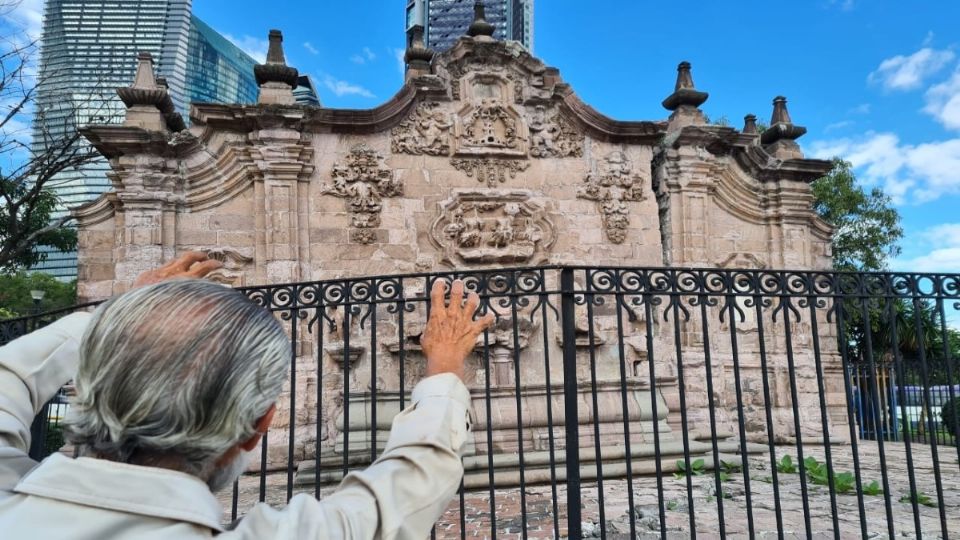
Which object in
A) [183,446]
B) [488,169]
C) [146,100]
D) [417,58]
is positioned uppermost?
[417,58]

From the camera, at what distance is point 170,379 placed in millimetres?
1072

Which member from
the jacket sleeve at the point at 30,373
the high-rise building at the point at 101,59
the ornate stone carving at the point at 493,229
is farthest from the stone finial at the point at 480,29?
the jacket sleeve at the point at 30,373

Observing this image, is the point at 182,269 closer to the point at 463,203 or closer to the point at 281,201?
the point at 281,201

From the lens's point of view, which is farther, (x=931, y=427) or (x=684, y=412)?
(x=684, y=412)

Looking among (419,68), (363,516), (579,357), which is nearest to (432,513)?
(363,516)

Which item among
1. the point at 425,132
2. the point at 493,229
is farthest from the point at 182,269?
the point at 425,132

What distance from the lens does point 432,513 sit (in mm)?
1288

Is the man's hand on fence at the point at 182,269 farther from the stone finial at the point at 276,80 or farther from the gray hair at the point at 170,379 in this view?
the stone finial at the point at 276,80

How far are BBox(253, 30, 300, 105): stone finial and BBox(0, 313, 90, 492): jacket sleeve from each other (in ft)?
26.2

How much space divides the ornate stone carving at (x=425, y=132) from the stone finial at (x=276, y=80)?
1603 millimetres

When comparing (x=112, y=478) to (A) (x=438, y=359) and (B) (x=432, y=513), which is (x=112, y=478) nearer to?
(B) (x=432, y=513)

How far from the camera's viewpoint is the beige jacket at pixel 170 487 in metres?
0.96

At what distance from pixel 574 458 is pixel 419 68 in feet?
26.7

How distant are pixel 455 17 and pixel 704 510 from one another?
35.9 metres
